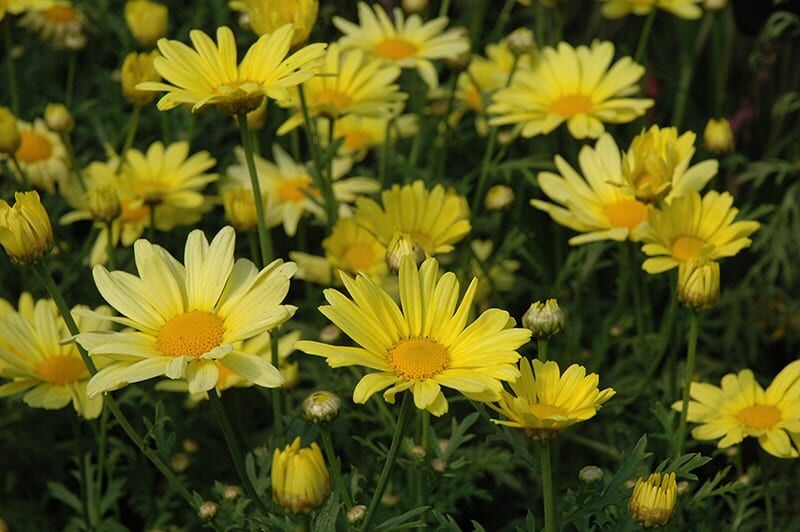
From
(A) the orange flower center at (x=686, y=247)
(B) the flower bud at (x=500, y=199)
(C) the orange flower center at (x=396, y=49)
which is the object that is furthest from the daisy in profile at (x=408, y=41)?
(A) the orange flower center at (x=686, y=247)

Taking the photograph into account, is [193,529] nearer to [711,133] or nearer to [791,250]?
[711,133]

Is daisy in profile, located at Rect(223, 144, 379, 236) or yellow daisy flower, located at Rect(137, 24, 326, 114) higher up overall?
yellow daisy flower, located at Rect(137, 24, 326, 114)

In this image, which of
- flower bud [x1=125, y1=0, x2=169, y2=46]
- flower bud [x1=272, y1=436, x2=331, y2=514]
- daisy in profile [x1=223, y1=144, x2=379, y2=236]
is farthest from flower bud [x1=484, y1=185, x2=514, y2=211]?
flower bud [x1=272, y1=436, x2=331, y2=514]

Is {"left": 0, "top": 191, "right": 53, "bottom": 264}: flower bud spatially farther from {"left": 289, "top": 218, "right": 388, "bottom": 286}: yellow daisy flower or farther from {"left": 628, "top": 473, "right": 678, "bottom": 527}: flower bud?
{"left": 628, "top": 473, "right": 678, "bottom": 527}: flower bud

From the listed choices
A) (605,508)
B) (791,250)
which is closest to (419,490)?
(605,508)

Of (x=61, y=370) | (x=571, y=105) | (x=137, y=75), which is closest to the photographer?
(x=61, y=370)

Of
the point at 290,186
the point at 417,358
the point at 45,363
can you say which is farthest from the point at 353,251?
the point at 417,358

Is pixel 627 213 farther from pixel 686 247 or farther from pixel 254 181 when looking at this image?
pixel 254 181
